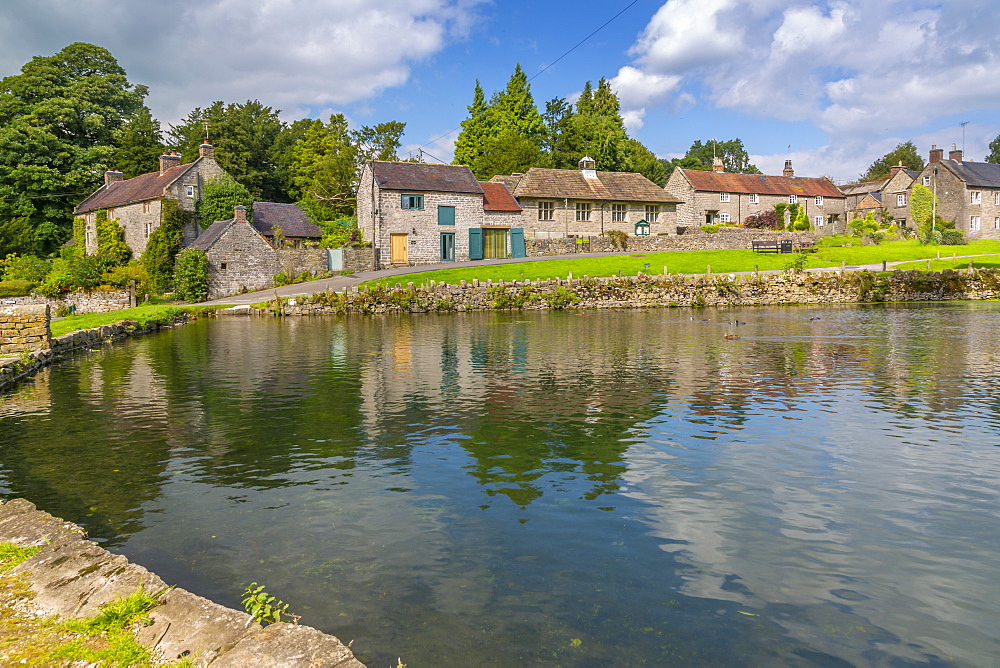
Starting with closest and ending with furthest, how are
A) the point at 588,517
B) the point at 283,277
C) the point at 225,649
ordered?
the point at 225,649, the point at 588,517, the point at 283,277

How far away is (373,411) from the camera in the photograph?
53.3 feet

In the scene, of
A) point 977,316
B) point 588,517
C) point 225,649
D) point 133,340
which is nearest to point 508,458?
point 588,517

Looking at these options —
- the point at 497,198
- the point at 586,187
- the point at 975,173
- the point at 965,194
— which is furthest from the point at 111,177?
the point at 975,173

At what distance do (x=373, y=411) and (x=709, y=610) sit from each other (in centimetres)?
1067

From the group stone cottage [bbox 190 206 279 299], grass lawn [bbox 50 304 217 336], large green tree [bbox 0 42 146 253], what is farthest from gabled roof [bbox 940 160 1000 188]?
large green tree [bbox 0 42 146 253]

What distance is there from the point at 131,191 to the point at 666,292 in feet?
163

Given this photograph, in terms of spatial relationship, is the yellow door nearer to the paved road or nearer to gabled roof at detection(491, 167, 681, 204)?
the paved road

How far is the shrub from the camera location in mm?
52375

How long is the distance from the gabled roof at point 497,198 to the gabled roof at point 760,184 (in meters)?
25.7

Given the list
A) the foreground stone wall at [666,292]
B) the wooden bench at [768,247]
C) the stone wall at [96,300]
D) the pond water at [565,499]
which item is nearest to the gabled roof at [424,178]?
the foreground stone wall at [666,292]

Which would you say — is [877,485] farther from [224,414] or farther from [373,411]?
[224,414]

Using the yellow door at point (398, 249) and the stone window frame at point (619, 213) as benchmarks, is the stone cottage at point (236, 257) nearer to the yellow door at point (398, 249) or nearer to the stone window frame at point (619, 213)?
the yellow door at point (398, 249)

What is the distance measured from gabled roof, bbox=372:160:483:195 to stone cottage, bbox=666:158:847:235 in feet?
90.9

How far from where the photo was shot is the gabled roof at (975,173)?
3295 inches
